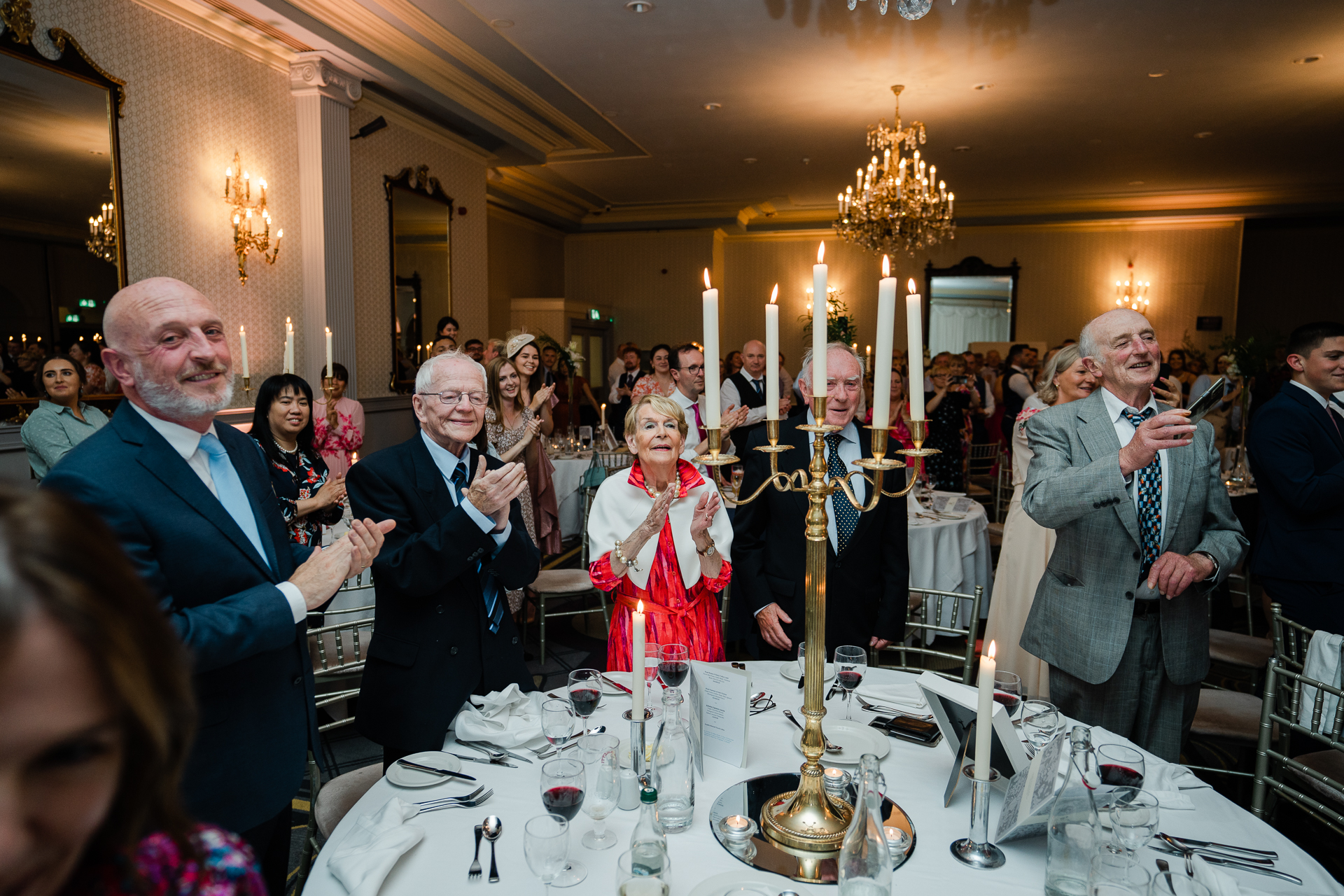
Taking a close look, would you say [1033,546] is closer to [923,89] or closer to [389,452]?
[389,452]

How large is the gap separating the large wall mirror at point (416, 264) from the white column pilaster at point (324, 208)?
84 cm

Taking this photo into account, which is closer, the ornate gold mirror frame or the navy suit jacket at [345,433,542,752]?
the navy suit jacket at [345,433,542,752]

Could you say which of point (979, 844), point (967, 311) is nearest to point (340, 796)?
point (979, 844)

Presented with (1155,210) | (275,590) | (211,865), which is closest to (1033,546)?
(275,590)

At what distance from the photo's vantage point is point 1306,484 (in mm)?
2727

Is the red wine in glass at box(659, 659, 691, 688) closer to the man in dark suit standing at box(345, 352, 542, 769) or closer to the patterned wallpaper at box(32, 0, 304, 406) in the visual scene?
the man in dark suit standing at box(345, 352, 542, 769)

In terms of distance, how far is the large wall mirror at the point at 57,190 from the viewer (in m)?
3.90

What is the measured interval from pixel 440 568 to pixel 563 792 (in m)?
0.83

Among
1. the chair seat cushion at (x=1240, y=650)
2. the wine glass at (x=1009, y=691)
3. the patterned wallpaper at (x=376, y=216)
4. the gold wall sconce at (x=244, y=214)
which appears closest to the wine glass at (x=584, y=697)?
the wine glass at (x=1009, y=691)

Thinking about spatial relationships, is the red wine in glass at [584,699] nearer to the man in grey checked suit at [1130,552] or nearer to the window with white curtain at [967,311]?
the man in grey checked suit at [1130,552]

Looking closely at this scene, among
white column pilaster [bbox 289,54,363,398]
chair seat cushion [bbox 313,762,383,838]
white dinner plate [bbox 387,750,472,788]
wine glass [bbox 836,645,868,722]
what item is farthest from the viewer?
white column pilaster [bbox 289,54,363,398]

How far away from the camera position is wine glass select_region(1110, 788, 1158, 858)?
A: 1252 millimetres

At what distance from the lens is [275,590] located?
5.04 ft

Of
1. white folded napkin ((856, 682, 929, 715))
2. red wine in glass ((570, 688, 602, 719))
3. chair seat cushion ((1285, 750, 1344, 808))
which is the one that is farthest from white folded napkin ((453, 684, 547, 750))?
chair seat cushion ((1285, 750, 1344, 808))
